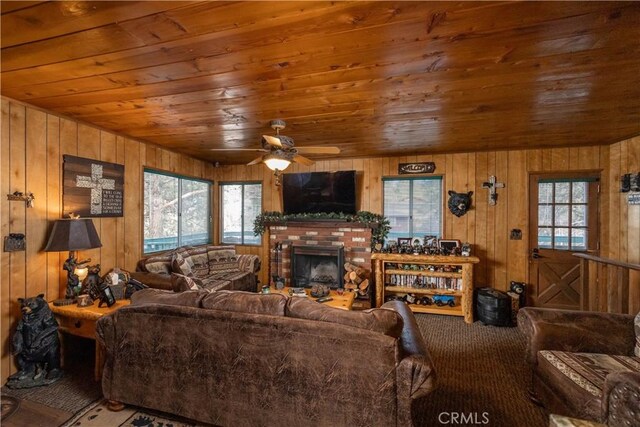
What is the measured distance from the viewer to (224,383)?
1.71 m

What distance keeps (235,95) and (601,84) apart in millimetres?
2818

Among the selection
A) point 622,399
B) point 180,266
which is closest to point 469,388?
point 622,399

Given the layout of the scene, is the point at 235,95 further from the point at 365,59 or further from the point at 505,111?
the point at 505,111

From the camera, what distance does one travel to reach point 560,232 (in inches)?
157

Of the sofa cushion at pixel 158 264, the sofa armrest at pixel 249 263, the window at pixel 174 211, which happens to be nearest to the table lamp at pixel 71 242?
the sofa cushion at pixel 158 264

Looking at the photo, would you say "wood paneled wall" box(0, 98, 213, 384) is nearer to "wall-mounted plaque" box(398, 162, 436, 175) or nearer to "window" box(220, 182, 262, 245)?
"window" box(220, 182, 262, 245)

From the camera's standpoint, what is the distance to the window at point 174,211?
4059 mm

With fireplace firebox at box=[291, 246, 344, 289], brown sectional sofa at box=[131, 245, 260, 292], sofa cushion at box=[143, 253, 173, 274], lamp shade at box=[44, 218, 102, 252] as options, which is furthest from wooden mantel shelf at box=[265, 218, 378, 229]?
lamp shade at box=[44, 218, 102, 252]

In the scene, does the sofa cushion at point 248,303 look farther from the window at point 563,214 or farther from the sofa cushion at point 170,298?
the window at point 563,214

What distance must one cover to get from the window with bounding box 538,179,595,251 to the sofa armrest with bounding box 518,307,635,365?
230cm

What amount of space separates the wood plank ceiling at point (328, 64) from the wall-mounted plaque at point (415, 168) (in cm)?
134

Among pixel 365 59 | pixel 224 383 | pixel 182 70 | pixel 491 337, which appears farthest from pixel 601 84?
pixel 224 383

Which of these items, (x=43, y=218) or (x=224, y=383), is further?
(x=43, y=218)

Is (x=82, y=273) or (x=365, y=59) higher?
(x=365, y=59)
